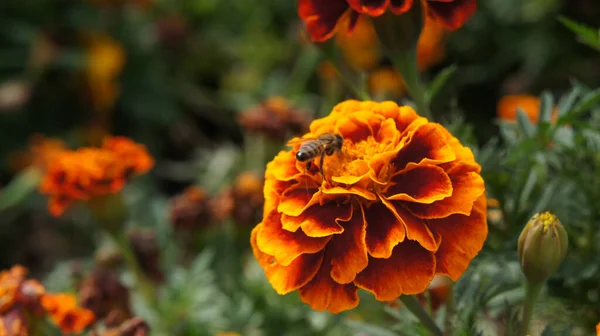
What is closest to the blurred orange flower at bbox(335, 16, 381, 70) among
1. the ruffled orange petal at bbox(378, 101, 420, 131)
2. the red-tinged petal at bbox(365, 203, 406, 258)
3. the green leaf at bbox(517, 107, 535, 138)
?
the green leaf at bbox(517, 107, 535, 138)

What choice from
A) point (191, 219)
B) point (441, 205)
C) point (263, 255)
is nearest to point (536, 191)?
point (441, 205)

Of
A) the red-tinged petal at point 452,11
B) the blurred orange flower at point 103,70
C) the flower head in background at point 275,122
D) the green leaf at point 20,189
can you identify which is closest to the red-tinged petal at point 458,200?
the red-tinged petal at point 452,11

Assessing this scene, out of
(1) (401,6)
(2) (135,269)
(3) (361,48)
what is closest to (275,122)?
(2) (135,269)

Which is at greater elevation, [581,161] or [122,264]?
[122,264]

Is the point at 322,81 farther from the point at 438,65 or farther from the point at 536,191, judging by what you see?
the point at 536,191

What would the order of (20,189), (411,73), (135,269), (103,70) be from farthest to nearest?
1. (103,70)
2. (20,189)
3. (135,269)
4. (411,73)

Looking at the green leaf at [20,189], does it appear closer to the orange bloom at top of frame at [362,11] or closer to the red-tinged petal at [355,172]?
the orange bloom at top of frame at [362,11]

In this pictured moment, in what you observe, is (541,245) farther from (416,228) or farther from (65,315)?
(65,315)
